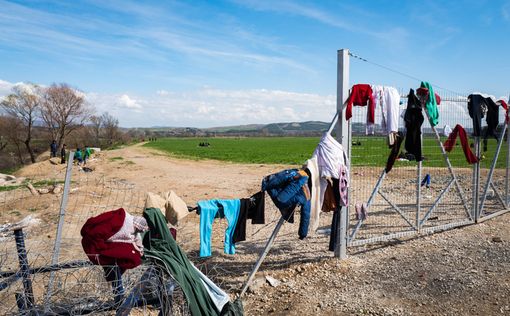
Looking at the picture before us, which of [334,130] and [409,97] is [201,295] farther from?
[409,97]

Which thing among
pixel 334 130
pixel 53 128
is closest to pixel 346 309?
pixel 334 130

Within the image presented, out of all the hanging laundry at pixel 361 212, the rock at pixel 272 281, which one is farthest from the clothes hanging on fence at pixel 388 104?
the rock at pixel 272 281

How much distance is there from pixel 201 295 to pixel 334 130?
12.4ft

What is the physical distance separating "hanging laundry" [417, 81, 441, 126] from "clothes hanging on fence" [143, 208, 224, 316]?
555cm

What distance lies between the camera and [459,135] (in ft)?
27.6

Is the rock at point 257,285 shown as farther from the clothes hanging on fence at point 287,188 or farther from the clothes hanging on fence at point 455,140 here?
the clothes hanging on fence at point 455,140

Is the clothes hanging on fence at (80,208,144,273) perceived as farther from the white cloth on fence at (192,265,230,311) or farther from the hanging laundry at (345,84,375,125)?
the hanging laundry at (345,84,375,125)

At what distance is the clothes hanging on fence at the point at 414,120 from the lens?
23.6 feet

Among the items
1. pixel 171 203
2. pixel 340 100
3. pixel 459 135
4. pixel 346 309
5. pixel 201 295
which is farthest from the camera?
Result: pixel 459 135

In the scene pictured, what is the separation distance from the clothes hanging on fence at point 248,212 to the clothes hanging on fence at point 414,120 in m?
3.52

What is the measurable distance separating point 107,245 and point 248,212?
2162 mm

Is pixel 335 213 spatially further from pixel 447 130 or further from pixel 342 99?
pixel 447 130

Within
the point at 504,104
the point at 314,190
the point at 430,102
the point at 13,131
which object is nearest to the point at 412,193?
the point at 504,104

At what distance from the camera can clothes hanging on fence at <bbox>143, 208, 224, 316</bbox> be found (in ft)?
13.4
